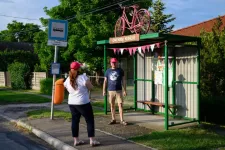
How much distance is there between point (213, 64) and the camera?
453 inches

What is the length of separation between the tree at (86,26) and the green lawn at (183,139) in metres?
15.0

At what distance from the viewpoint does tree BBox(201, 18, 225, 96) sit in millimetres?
11475

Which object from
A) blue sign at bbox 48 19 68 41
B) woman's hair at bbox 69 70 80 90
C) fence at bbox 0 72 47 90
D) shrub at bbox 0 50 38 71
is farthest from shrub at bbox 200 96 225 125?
shrub at bbox 0 50 38 71

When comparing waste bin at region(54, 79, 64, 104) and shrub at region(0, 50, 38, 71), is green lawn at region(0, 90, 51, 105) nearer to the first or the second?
waste bin at region(54, 79, 64, 104)

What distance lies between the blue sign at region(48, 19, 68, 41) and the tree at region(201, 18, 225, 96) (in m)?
4.98

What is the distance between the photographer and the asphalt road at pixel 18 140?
7465 mm

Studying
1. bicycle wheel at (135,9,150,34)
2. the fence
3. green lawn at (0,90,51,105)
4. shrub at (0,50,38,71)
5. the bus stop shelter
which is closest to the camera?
the bus stop shelter

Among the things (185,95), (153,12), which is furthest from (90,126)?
(153,12)

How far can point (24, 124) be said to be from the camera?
32.9ft

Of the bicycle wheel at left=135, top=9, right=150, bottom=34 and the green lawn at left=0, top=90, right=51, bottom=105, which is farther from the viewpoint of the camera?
the green lawn at left=0, top=90, right=51, bottom=105

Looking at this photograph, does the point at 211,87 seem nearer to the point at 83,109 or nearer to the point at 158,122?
the point at 158,122

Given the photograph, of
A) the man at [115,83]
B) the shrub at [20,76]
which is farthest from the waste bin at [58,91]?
the shrub at [20,76]

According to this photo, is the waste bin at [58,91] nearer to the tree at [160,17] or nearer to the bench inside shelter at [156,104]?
the bench inside shelter at [156,104]

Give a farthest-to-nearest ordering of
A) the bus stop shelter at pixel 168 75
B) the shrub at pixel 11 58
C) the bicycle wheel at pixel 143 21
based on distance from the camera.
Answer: the shrub at pixel 11 58
the bicycle wheel at pixel 143 21
the bus stop shelter at pixel 168 75
